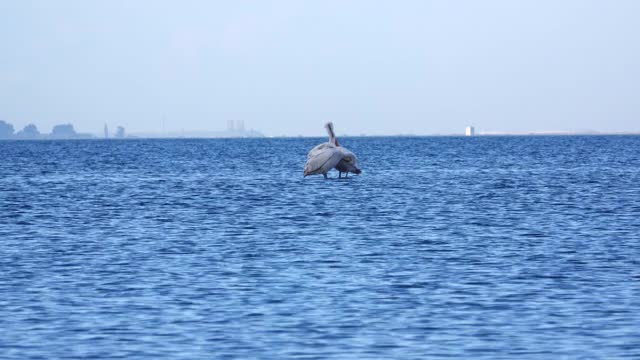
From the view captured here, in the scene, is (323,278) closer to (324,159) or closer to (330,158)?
(330,158)

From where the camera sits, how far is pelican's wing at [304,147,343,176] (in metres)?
66.7

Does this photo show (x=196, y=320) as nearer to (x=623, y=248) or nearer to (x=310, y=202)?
(x=623, y=248)

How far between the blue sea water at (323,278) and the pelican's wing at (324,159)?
1269cm

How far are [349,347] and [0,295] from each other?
855 cm

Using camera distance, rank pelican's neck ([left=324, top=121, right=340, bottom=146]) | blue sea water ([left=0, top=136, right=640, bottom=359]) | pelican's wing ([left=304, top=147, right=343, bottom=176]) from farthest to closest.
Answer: pelican's neck ([left=324, top=121, right=340, bottom=146]) → pelican's wing ([left=304, top=147, right=343, bottom=176]) → blue sea water ([left=0, top=136, right=640, bottom=359])

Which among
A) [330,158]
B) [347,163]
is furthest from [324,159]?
[347,163]

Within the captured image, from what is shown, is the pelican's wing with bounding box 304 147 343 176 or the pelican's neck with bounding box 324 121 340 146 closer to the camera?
the pelican's wing with bounding box 304 147 343 176

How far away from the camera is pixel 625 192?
59.1 m

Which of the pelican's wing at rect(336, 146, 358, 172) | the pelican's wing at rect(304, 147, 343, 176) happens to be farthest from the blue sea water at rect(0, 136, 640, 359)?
the pelican's wing at rect(336, 146, 358, 172)

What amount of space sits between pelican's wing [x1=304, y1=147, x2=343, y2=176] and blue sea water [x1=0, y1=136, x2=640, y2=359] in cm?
1269

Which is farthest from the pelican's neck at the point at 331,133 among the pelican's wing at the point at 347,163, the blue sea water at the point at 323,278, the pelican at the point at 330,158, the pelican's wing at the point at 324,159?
the blue sea water at the point at 323,278

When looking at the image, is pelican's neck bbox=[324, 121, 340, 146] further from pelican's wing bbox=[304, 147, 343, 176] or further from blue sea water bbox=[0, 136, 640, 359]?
blue sea water bbox=[0, 136, 640, 359]

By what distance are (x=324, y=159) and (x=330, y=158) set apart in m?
0.41

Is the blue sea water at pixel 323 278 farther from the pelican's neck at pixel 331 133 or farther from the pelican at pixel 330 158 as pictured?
the pelican's neck at pixel 331 133
